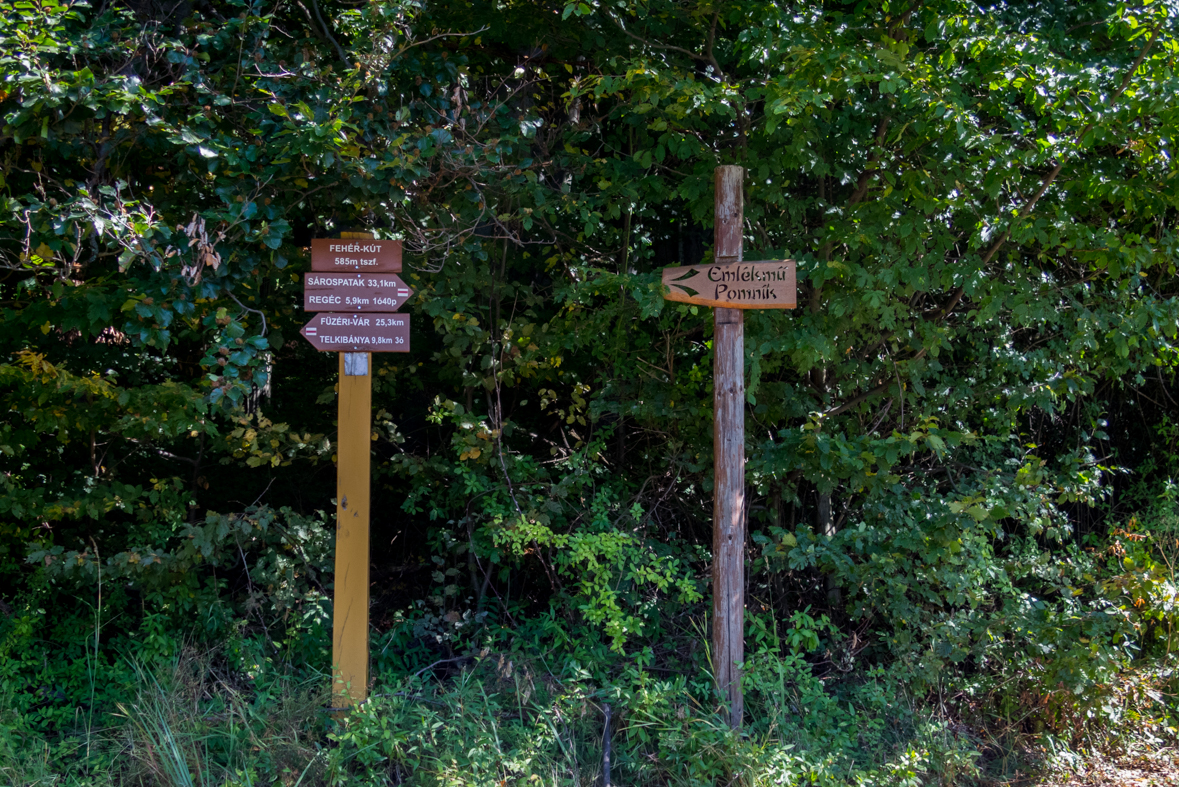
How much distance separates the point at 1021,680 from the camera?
4.07 m

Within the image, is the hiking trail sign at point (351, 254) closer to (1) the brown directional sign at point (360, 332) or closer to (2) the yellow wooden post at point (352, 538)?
(2) the yellow wooden post at point (352, 538)

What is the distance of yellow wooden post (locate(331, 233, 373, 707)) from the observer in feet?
12.0

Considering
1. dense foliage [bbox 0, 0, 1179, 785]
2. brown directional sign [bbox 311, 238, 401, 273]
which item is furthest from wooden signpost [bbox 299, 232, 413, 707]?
dense foliage [bbox 0, 0, 1179, 785]

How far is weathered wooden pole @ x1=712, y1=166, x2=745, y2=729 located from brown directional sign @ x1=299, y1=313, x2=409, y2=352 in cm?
148

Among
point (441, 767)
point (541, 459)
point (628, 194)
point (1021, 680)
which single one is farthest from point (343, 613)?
point (1021, 680)

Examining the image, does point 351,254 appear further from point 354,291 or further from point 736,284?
point 736,284

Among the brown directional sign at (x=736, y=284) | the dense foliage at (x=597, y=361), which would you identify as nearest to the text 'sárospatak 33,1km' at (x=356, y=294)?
the dense foliage at (x=597, y=361)

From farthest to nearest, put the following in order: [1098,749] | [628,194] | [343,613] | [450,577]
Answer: [450,577]
[628,194]
[1098,749]
[343,613]

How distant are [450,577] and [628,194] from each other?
8.49ft

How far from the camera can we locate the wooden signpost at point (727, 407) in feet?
12.1

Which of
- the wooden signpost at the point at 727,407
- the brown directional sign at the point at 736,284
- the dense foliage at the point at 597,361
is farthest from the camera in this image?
the wooden signpost at the point at 727,407

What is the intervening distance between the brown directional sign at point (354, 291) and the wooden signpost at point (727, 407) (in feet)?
4.15

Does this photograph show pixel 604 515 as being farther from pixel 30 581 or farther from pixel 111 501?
pixel 30 581

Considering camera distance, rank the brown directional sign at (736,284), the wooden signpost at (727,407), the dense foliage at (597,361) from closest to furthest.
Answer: the dense foliage at (597,361)
the brown directional sign at (736,284)
the wooden signpost at (727,407)
